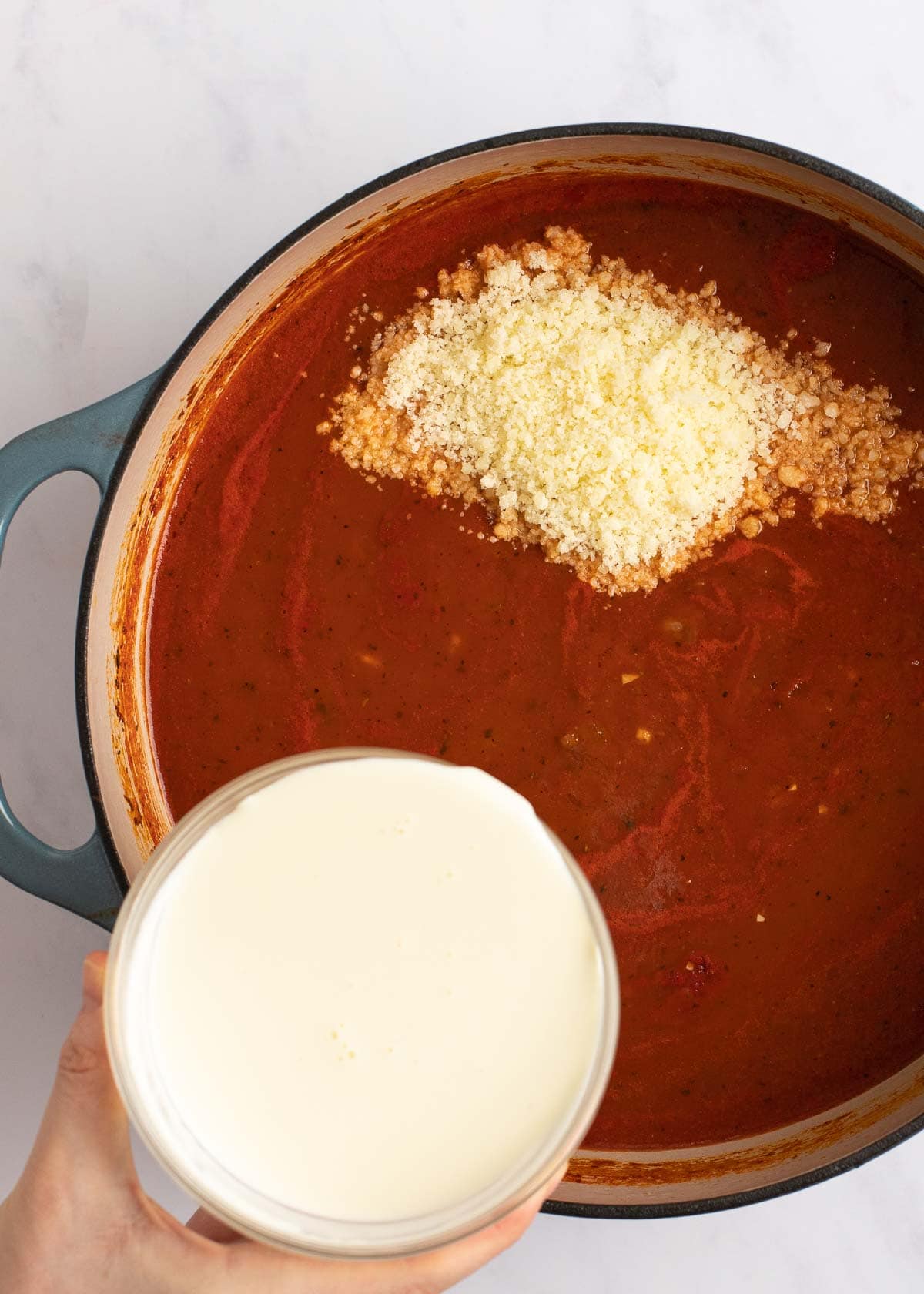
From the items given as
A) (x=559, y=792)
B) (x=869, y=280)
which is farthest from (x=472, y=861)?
(x=869, y=280)

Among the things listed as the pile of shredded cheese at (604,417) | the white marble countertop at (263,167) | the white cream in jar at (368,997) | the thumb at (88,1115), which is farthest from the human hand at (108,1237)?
the pile of shredded cheese at (604,417)

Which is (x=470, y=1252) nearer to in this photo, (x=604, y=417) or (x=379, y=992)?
(x=379, y=992)

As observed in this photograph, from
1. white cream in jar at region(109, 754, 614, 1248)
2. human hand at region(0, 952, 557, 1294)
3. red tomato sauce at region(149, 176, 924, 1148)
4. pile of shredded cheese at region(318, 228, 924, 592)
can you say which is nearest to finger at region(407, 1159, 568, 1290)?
human hand at region(0, 952, 557, 1294)

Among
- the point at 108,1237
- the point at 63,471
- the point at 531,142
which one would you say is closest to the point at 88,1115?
the point at 108,1237

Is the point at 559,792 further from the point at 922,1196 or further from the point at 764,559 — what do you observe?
the point at 922,1196

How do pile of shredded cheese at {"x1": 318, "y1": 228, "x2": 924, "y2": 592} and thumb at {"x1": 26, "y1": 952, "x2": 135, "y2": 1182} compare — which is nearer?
thumb at {"x1": 26, "y1": 952, "x2": 135, "y2": 1182}

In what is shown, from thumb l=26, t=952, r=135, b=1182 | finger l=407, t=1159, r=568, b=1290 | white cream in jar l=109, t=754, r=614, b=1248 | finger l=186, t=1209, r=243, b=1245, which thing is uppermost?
white cream in jar l=109, t=754, r=614, b=1248

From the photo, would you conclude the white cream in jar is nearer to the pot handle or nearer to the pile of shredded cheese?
the pot handle

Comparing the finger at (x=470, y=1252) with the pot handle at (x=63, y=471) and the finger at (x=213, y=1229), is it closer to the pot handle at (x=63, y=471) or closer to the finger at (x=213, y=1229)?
the finger at (x=213, y=1229)
